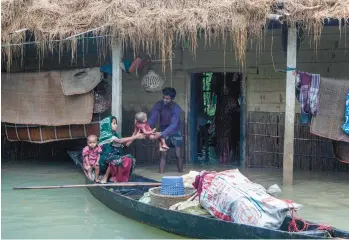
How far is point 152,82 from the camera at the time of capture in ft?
36.1

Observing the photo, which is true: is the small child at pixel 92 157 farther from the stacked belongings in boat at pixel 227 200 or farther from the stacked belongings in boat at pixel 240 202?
the stacked belongings in boat at pixel 240 202

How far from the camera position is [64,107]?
1109 centimetres

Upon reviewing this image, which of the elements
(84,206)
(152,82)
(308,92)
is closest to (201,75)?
(152,82)

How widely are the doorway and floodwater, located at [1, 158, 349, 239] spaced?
817mm

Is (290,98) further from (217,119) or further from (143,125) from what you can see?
(217,119)

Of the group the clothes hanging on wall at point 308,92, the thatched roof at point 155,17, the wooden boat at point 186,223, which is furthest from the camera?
the clothes hanging on wall at point 308,92

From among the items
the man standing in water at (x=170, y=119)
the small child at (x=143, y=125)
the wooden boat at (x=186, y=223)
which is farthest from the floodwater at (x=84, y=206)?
the small child at (x=143, y=125)

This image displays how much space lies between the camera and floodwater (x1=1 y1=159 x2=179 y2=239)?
709 centimetres

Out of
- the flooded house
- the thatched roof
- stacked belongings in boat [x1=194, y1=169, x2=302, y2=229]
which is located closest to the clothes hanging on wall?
the flooded house

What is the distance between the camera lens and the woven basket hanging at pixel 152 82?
11023 millimetres

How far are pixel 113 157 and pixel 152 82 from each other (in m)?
2.34

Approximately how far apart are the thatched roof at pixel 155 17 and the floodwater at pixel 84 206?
2412 millimetres

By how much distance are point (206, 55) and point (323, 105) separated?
3026mm

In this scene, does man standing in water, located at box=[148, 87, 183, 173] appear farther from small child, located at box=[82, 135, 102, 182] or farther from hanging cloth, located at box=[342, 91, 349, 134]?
hanging cloth, located at box=[342, 91, 349, 134]
